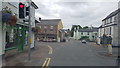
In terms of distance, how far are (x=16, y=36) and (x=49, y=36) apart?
32.7 meters

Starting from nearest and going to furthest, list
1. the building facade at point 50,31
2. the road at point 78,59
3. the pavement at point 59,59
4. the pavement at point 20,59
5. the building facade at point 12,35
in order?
the pavement at point 20,59
the pavement at point 59,59
the road at point 78,59
the building facade at point 12,35
the building facade at point 50,31

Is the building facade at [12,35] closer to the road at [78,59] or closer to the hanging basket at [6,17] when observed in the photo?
the hanging basket at [6,17]

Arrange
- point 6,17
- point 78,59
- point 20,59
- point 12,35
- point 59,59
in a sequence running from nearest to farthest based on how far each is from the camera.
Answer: point 6,17 < point 20,59 < point 59,59 < point 78,59 < point 12,35

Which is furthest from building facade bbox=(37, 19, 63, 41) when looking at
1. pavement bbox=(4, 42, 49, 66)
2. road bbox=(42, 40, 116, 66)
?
pavement bbox=(4, 42, 49, 66)

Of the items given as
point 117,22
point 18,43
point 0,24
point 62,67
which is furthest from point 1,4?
point 117,22

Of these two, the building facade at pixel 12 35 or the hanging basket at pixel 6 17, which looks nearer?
the hanging basket at pixel 6 17

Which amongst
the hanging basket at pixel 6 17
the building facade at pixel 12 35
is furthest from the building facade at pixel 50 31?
the hanging basket at pixel 6 17

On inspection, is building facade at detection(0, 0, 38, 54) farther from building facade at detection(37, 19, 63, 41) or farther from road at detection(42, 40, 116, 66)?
building facade at detection(37, 19, 63, 41)

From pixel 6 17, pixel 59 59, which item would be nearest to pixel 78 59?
pixel 59 59

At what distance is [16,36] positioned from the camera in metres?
11.3

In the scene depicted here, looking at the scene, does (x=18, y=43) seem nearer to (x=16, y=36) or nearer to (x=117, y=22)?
(x=16, y=36)

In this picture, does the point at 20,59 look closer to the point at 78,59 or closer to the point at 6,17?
the point at 6,17

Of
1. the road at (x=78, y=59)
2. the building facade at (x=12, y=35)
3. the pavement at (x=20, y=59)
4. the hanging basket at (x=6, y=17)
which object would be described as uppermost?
the hanging basket at (x=6, y=17)

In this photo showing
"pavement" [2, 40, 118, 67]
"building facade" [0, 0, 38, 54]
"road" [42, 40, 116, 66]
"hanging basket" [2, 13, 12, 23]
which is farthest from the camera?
"building facade" [0, 0, 38, 54]
